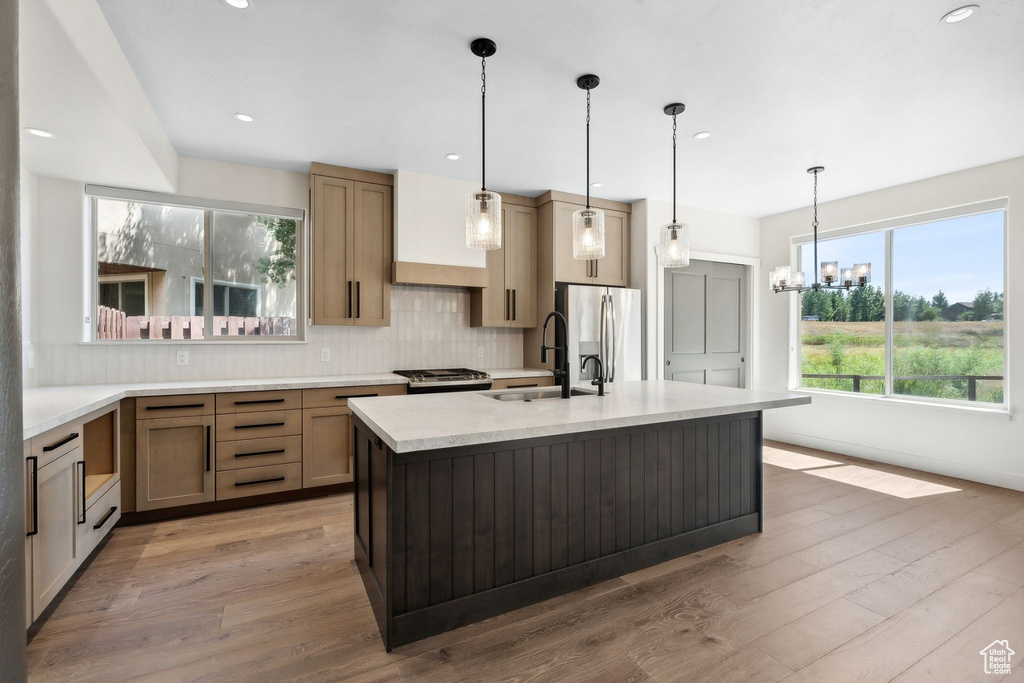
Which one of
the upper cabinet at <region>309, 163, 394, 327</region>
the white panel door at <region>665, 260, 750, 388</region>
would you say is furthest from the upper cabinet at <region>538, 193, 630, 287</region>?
the upper cabinet at <region>309, 163, 394, 327</region>

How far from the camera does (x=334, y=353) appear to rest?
4148 mm

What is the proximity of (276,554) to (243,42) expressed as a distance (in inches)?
102

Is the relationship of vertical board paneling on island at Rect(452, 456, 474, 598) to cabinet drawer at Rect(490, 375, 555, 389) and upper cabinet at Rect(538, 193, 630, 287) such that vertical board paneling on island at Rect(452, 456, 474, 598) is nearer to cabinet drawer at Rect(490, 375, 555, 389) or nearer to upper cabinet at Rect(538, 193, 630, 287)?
cabinet drawer at Rect(490, 375, 555, 389)

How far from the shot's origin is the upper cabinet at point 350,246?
3.84 metres

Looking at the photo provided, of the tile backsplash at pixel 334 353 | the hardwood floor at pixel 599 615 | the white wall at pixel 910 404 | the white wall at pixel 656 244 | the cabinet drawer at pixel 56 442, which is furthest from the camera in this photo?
the white wall at pixel 656 244

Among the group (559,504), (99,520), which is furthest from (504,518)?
(99,520)

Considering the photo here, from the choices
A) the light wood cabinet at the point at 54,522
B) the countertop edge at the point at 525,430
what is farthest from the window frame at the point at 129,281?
the countertop edge at the point at 525,430

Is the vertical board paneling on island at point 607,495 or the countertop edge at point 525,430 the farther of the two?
the vertical board paneling on island at point 607,495

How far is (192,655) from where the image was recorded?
181 cm

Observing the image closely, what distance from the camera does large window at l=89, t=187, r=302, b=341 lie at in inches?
137

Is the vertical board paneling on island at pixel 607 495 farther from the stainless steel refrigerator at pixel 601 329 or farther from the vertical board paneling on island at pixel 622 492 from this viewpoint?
the stainless steel refrigerator at pixel 601 329

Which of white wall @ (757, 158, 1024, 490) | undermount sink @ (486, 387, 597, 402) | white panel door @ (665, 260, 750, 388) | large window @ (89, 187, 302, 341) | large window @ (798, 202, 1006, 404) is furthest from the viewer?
white panel door @ (665, 260, 750, 388)

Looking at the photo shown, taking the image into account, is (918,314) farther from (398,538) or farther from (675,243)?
(398,538)

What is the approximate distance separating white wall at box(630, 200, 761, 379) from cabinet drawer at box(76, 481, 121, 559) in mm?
4176
